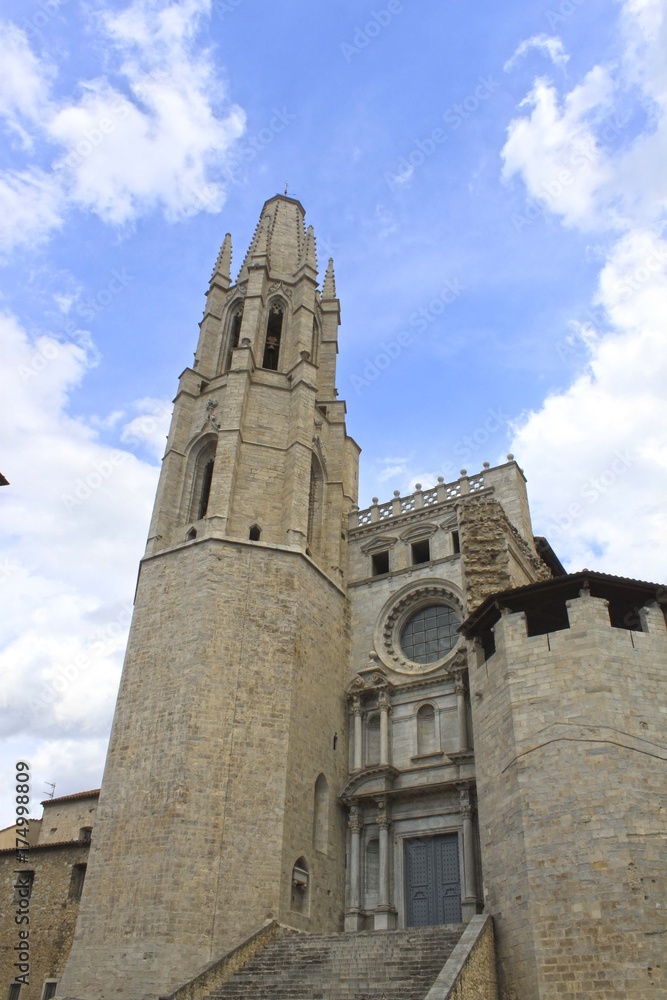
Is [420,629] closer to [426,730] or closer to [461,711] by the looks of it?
[426,730]

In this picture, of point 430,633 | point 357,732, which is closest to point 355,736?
point 357,732

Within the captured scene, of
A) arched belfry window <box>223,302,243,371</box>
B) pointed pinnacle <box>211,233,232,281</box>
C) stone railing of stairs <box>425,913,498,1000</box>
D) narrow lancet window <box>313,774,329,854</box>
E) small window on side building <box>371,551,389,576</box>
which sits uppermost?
pointed pinnacle <box>211,233,232,281</box>

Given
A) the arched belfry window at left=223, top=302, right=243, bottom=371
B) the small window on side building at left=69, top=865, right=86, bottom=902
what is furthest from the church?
the small window on side building at left=69, top=865, right=86, bottom=902

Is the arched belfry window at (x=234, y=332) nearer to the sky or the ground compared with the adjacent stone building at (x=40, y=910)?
nearer to the sky

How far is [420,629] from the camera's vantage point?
21188 millimetres

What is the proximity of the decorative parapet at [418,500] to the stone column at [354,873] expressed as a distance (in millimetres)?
8472

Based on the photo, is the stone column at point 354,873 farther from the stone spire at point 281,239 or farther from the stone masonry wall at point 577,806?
the stone spire at point 281,239

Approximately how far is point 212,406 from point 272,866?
511 inches

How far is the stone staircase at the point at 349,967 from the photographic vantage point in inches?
496

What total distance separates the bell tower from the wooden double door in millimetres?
1646

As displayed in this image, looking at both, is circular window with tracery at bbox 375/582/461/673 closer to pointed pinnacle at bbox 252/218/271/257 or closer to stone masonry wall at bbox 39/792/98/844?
stone masonry wall at bbox 39/792/98/844

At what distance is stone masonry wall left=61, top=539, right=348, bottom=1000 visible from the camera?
49.9 feet

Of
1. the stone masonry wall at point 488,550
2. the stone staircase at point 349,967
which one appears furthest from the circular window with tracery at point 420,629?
the stone staircase at point 349,967

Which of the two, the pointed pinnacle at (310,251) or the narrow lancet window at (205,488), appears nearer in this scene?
the narrow lancet window at (205,488)
